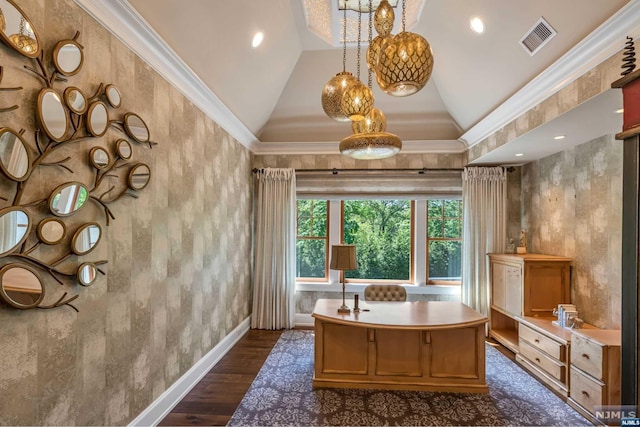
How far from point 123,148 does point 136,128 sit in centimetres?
21

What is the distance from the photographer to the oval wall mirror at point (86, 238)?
165cm

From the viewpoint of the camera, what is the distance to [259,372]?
3.36m

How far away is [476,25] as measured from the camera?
9.59 ft

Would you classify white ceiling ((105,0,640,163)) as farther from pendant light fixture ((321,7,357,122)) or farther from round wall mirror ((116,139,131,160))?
pendant light fixture ((321,7,357,122))

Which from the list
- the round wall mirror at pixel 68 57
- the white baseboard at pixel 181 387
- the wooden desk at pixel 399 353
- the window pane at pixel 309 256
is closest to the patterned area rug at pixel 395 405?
the wooden desk at pixel 399 353

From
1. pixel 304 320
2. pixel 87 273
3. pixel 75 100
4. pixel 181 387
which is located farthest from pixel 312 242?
pixel 75 100

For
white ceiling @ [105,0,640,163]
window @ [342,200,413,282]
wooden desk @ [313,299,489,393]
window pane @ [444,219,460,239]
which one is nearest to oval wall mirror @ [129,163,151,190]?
white ceiling @ [105,0,640,163]

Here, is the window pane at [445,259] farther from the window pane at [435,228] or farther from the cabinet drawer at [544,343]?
the cabinet drawer at [544,343]

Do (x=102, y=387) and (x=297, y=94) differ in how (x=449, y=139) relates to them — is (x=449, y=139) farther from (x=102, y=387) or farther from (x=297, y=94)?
(x=102, y=387)

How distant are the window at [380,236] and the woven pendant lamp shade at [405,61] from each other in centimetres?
370

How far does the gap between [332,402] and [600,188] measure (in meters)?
3.37

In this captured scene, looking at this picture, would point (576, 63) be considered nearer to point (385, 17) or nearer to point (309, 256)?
point (385, 17)

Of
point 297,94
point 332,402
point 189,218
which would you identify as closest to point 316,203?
point 297,94

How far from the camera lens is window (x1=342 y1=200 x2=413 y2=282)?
205 inches
